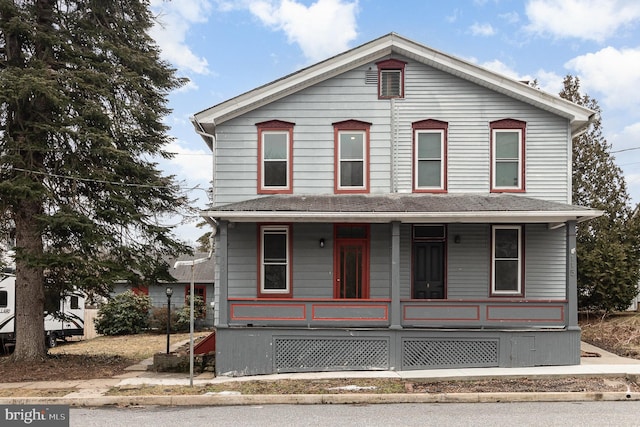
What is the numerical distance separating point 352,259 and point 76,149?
25.2 feet

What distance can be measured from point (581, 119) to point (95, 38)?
1292cm

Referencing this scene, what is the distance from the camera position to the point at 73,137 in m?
13.9

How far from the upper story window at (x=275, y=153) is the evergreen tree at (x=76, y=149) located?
3.13m

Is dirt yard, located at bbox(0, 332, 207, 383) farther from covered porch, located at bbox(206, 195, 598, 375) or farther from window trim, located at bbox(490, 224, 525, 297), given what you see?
Answer: window trim, located at bbox(490, 224, 525, 297)

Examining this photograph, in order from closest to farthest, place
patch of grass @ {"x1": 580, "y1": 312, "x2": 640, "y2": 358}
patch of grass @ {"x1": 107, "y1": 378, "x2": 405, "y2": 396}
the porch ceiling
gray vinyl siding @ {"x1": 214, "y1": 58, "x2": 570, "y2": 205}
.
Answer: patch of grass @ {"x1": 107, "y1": 378, "x2": 405, "y2": 396} < the porch ceiling < gray vinyl siding @ {"x1": 214, "y1": 58, "x2": 570, "y2": 205} < patch of grass @ {"x1": 580, "y1": 312, "x2": 640, "y2": 358}

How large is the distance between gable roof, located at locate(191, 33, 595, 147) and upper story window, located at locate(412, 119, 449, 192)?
1589 millimetres

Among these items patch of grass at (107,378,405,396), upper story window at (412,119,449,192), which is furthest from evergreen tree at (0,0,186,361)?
upper story window at (412,119,449,192)

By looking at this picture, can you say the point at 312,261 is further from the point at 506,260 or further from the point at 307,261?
the point at 506,260

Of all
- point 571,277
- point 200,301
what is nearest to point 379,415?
point 571,277

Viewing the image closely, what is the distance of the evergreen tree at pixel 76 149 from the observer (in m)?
13.7

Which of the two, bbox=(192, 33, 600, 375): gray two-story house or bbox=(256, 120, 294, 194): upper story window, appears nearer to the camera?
bbox=(192, 33, 600, 375): gray two-story house

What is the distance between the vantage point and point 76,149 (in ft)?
47.6

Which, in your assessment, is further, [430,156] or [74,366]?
[430,156]

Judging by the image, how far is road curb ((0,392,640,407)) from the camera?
10.4m
